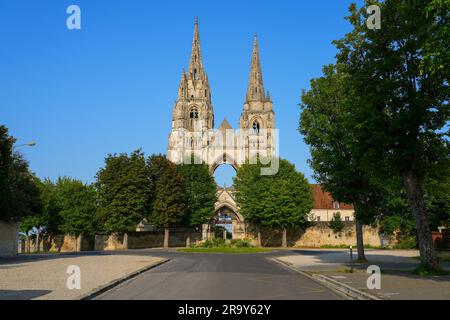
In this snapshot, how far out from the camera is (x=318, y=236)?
64250 mm

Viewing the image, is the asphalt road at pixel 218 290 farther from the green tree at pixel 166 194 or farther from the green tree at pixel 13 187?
the green tree at pixel 166 194

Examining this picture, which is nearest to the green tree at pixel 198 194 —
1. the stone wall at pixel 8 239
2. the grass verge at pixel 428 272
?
the stone wall at pixel 8 239

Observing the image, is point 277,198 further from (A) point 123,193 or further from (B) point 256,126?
(B) point 256,126

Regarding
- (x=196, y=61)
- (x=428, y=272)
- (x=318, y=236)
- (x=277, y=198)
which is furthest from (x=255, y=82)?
(x=428, y=272)

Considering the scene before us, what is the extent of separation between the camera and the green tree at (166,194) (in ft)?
195

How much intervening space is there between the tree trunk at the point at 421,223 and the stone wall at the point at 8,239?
28.9 m

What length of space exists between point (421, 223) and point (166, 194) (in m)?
45.0

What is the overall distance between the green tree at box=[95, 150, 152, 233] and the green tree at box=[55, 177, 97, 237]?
2.66 metres

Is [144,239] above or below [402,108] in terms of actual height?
below

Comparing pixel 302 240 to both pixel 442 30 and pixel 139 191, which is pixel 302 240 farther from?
pixel 442 30

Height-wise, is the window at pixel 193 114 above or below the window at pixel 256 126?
above
